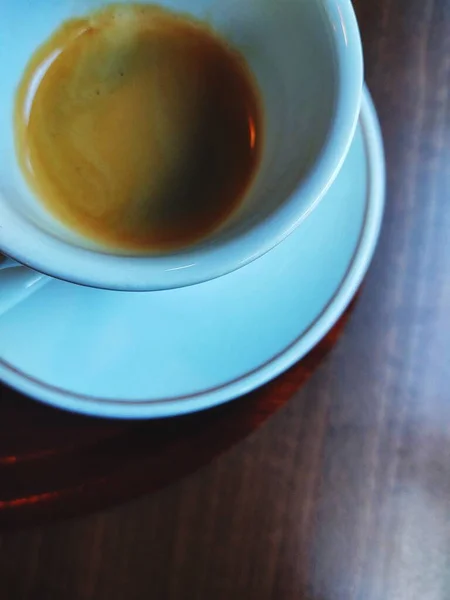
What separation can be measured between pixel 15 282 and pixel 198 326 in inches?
8.3

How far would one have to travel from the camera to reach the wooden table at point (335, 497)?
2.47 ft

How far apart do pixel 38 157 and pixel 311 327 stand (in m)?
0.45

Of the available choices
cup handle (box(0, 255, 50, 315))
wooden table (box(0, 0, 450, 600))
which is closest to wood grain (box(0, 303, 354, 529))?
wooden table (box(0, 0, 450, 600))

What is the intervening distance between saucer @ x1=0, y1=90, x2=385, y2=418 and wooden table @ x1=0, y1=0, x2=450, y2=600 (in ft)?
0.32

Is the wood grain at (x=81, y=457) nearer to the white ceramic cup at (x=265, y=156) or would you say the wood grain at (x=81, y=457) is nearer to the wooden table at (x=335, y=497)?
the wooden table at (x=335, y=497)

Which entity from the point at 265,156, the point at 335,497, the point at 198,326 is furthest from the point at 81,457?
the point at 265,156

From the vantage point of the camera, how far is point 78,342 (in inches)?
28.7

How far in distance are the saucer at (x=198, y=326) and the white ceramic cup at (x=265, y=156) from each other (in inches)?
3.7

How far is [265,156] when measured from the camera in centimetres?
78

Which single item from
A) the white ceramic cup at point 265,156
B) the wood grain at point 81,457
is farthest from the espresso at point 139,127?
the wood grain at point 81,457

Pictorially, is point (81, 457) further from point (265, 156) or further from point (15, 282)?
Answer: point (265, 156)

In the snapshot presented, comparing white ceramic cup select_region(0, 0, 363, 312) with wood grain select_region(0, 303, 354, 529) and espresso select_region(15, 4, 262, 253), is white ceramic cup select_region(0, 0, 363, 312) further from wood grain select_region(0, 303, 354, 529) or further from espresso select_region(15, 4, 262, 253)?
wood grain select_region(0, 303, 354, 529)

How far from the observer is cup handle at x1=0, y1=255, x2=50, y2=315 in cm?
63

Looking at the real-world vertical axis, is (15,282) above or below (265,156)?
below
